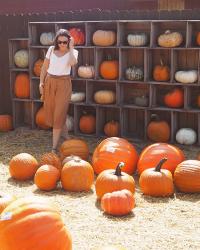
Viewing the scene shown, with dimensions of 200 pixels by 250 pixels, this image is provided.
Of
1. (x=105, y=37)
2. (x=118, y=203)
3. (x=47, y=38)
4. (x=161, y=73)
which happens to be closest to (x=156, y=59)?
(x=161, y=73)

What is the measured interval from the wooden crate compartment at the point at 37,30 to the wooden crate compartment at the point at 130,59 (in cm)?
157

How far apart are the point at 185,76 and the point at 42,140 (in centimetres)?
276

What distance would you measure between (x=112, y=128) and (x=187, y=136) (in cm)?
135

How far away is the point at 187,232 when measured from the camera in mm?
4391

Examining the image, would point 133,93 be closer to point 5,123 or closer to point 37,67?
point 37,67

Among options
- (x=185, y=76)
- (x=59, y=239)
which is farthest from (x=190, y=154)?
(x=59, y=239)

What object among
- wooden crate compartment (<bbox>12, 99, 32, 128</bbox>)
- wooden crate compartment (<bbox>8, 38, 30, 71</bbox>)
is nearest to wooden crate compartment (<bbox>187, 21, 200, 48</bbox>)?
wooden crate compartment (<bbox>8, 38, 30, 71</bbox>)

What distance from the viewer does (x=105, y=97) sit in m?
8.40

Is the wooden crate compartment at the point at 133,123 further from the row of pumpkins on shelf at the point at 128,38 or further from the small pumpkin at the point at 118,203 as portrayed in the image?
the small pumpkin at the point at 118,203

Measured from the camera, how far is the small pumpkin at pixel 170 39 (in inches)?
301

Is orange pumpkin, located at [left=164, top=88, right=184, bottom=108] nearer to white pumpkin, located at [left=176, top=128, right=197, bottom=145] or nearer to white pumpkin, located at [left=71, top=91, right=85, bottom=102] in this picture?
white pumpkin, located at [left=176, top=128, right=197, bottom=145]

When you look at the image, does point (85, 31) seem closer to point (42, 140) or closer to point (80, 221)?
point (42, 140)

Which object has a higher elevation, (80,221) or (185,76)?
(185,76)

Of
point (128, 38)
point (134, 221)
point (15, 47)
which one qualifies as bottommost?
point (134, 221)
